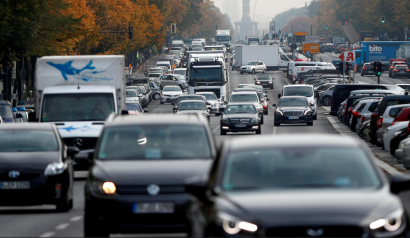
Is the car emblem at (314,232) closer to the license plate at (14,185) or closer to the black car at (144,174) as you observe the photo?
the black car at (144,174)

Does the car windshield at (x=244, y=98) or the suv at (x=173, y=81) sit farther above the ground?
the car windshield at (x=244, y=98)

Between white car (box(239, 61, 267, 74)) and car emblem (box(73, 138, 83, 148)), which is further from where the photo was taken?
white car (box(239, 61, 267, 74))

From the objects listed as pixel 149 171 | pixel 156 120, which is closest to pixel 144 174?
pixel 149 171

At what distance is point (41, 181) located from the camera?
12.8 metres

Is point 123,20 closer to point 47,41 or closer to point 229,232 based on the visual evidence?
point 47,41

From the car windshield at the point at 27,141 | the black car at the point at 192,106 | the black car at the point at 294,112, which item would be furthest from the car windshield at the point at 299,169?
the black car at the point at 192,106

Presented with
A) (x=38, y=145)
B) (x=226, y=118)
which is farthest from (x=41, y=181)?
(x=226, y=118)

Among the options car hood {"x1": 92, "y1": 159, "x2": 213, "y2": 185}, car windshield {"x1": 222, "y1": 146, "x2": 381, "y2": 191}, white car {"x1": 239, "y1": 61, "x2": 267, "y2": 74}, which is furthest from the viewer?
white car {"x1": 239, "y1": 61, "x2": 267, "y2": 74}

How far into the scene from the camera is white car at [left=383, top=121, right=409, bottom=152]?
22281 millimetres

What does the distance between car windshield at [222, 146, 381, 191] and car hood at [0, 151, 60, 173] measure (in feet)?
20.7

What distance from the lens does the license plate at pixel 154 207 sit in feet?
30.1

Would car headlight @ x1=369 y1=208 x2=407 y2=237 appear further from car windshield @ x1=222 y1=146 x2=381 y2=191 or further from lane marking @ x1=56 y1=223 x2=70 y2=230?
lane marking @ x1=56 y1=223 x2=70 y2=230

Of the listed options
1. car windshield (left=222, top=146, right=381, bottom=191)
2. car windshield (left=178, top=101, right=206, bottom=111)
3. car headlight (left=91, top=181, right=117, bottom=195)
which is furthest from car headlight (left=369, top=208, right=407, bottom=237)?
car windshield (left=178, top=101, right=206, bottom=111)

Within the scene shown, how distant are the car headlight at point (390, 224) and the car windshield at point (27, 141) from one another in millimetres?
8290
